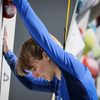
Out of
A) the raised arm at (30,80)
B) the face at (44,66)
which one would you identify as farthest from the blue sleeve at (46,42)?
the raised arm at (30,80)

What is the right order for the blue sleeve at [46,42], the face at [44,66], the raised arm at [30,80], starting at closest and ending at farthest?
the blue sleeve at [46,42] < the face at [44,66] < the raised arm at [30,80]

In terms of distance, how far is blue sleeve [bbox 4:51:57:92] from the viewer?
148 cm

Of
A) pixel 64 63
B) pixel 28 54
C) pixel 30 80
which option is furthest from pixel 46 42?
pixel 30 80

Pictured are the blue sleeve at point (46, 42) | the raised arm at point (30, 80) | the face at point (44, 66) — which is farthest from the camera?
the raised arm at point (30, 80)

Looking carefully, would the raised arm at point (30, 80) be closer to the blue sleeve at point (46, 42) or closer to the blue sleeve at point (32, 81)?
the blue sleeve at point (32, 81)

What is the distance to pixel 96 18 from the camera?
1.83 metres

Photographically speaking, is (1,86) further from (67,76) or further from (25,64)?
(67,76)

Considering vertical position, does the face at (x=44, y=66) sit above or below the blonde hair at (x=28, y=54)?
below

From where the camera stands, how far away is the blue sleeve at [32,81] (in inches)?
58.2

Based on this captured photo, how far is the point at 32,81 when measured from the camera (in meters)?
1.52

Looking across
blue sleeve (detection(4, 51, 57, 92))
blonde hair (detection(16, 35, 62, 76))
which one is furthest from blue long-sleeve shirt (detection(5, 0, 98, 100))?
blue sleeve (detection(4, 51, 57, 92))

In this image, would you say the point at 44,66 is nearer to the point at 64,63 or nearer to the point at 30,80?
the point at 64,63

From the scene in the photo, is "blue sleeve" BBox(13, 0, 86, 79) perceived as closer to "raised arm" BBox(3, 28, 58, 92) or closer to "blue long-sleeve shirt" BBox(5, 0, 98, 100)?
"blue long-sleeve shirt" BBox(5, 0, 98, 100)

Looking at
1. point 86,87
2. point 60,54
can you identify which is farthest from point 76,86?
point 60,54
